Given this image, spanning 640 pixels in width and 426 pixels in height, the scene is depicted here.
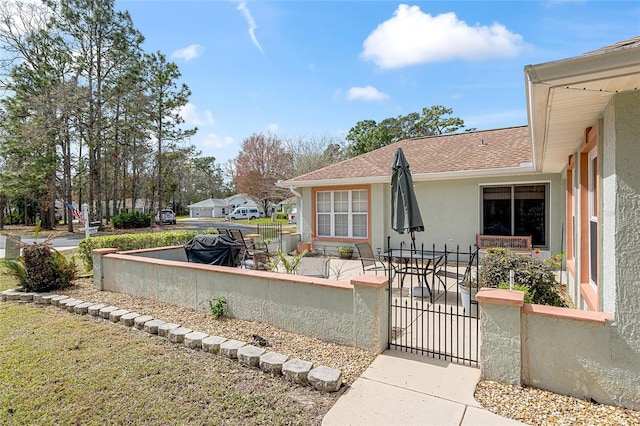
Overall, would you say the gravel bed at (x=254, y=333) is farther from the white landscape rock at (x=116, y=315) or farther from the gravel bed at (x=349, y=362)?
the white landscape rock at (x=116, y=315)

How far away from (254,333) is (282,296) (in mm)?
688

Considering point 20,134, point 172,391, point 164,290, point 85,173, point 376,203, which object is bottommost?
point 172,391

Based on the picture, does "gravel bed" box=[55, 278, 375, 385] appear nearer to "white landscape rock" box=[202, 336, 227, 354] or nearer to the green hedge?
"white landscape rock" box=[202, 336, 227, 354]

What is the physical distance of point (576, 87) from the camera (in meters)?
2.90

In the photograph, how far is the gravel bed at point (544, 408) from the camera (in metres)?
3.01

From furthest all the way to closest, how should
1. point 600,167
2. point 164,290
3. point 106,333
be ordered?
point 164,290
point 106,333
point 600,167

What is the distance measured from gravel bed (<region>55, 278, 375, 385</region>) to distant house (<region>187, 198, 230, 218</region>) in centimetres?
4996

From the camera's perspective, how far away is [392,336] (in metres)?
4.99

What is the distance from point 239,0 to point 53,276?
25.9ft

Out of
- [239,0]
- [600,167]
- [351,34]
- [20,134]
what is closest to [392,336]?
[600,167]

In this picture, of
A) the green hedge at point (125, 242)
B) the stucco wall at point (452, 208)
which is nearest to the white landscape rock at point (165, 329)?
the green hedge at point (125, 242)

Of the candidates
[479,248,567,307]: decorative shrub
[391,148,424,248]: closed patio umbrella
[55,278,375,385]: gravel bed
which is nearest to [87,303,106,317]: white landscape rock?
[55,278,375,385]: gravel bed

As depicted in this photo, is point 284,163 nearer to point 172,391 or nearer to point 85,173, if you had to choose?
point 85,173

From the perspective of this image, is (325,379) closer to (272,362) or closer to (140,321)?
(272,362)
